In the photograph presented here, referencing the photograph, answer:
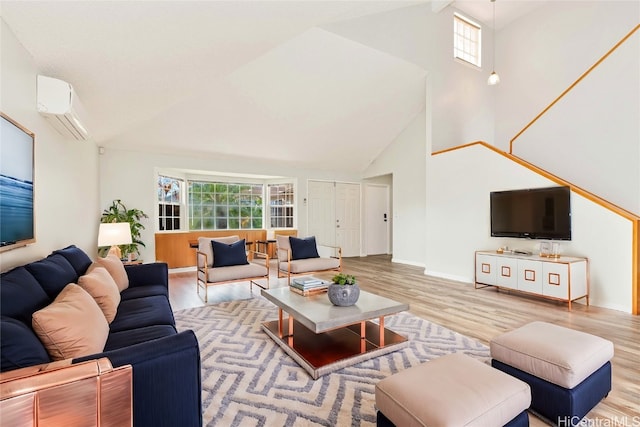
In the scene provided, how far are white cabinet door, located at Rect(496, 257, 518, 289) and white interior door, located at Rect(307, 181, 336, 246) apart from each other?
164 inches

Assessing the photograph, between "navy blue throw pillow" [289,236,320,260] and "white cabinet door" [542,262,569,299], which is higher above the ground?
"navy blue throw pillow" [289,236,320,260]

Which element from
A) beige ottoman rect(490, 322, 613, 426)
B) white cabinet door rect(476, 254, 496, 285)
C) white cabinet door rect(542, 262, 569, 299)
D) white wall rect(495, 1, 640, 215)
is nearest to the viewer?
beige ottoman rect(490, 322, 613, 426)

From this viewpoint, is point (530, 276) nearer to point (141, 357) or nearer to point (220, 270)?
point (220, 270)

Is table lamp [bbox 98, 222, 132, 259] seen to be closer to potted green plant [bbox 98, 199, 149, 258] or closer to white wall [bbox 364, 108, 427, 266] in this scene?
potted green plant [bbox 98, 199, 149, 258]

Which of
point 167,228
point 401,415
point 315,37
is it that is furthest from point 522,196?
point 167,228

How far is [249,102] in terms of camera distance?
4.89 meters

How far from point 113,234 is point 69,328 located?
2814mm

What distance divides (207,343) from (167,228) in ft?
13.2

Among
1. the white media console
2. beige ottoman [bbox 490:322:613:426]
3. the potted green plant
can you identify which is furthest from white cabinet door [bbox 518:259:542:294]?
the potted green plant

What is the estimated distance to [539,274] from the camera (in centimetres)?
376

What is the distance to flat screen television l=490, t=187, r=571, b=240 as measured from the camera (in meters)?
3.92

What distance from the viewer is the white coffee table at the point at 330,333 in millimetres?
2162

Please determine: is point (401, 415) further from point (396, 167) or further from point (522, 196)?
point (396, 167)

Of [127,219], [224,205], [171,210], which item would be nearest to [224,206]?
[224,205]
